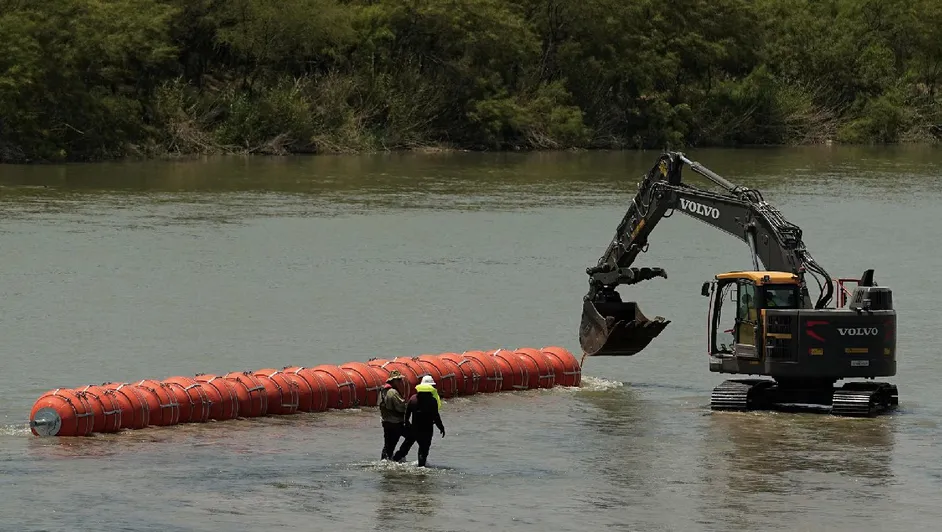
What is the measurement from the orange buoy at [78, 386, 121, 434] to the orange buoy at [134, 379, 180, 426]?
2.52 feet

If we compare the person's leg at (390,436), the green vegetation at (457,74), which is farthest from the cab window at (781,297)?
the green vegetation at (457,74)

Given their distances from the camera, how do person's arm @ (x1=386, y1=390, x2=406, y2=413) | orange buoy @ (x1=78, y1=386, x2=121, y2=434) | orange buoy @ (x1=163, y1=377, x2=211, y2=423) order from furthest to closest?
orange buoy @ (x1=163, y1=377, x2=211, y2=423)
orange buoy @ (x1=78, y1=386, x2=121, y2=434)
person's arm @ (x1=386, y1=390, x2=406, y2=413)

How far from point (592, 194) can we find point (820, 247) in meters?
22.7

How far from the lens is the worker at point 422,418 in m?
29.1

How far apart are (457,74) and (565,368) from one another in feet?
274

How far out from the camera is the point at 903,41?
148 metres

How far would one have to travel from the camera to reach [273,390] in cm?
3503

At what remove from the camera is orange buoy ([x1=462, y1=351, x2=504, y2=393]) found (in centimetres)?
3831

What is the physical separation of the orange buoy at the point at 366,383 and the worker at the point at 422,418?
6117 mm

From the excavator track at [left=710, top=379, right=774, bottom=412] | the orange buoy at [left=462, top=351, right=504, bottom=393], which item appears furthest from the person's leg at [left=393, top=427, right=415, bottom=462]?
the excavator track at [left=710, top=379, right=774, bottom=412]

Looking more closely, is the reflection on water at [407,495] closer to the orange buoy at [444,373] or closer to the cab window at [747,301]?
the orange buoy at [444,373]

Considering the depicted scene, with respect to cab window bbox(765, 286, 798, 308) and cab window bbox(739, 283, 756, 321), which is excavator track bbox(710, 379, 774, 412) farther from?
cab window bbox(765, 286, 798, 308)

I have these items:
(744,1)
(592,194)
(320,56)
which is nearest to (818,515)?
(592,194)

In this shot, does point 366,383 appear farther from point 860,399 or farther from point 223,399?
point 860,399
